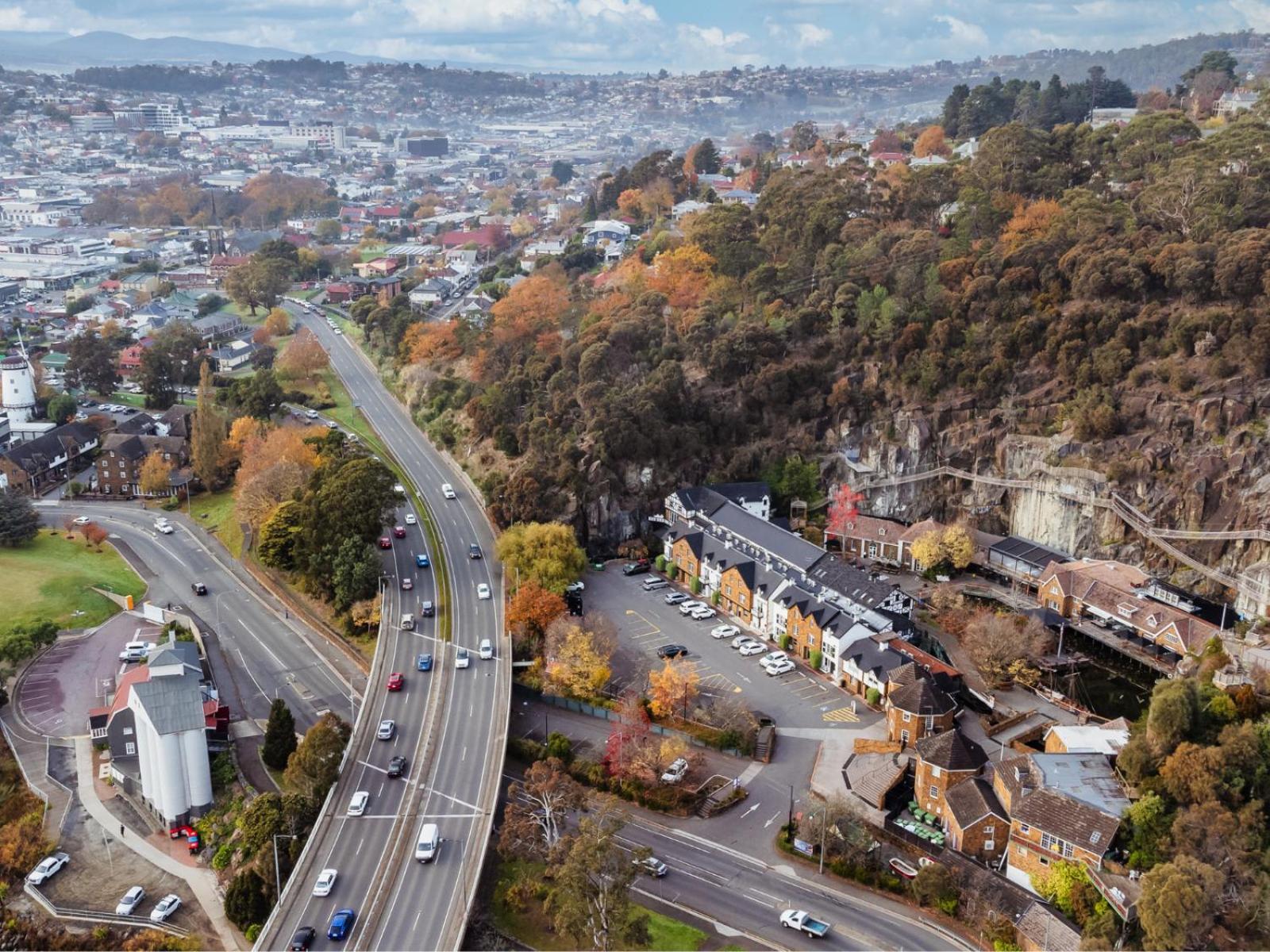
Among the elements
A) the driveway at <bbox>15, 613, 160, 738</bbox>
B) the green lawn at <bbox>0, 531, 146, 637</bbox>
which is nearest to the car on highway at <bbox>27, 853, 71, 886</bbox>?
the driveway at <bbox>15, 613, 160, 738</bbox>

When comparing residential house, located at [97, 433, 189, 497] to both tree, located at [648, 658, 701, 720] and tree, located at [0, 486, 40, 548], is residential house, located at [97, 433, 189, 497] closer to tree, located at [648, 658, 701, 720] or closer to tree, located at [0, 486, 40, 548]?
tree, located at [0, 486, 40, 548]

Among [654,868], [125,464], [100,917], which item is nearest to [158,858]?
[100,917]

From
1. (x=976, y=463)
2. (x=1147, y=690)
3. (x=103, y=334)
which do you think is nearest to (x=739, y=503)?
(x=976, y=463)

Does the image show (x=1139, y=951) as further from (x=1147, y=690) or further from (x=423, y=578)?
(x=423, y=578)

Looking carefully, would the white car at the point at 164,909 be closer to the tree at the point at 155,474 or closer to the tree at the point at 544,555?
the tree at the point at 544,555

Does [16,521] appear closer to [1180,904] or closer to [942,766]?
[942,766]

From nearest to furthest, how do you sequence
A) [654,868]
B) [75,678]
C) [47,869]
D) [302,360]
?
[654,868] → [47,869] → [75,678] → [302,360]

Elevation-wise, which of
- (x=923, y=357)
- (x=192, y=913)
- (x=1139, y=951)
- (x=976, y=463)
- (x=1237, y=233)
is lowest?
(x=192, y=913)
